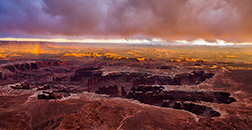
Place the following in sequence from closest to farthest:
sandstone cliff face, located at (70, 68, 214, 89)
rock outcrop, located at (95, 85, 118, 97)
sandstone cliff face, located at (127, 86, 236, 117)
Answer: sandstone cliff face, located at (127, 86, 236, 117) → rock outcrop, located at (95, 85, 118, 97) → sandstone cliff face, located at (70, 68, 214, 89)

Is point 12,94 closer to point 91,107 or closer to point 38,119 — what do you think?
point 38,119

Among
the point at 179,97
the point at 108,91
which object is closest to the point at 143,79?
the point at 108,91

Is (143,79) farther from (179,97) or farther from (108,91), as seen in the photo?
(179,97)

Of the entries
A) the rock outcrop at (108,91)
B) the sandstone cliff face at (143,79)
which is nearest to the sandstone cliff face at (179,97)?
the rock outcrop at (108,91)

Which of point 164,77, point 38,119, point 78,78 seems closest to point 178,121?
point 38,119

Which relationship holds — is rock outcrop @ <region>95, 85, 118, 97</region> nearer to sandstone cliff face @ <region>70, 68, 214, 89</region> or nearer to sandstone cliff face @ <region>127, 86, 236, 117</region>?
sandstone cliff face @ <region>70, 68, 214, 89</region>

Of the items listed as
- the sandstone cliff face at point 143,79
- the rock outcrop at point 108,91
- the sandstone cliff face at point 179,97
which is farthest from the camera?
the sandstone cliff face at point 143,79

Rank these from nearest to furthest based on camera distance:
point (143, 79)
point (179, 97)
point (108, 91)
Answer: point (179, 97) < point (108, 91) < point (143, 79)

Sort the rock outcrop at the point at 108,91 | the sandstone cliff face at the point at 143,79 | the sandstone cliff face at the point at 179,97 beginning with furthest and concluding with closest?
the sandstone cliff face at the point at 143,79 < the rock outcrop at the point at 108,91 < the sandstone cliff face at the point at 179,97

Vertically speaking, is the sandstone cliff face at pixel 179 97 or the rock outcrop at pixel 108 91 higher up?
the sandstone cliff face at pixel 179 97

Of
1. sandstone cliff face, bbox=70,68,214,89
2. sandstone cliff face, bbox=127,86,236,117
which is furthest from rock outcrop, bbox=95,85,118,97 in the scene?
sandstone cliff face, bbox=127,86,236,117

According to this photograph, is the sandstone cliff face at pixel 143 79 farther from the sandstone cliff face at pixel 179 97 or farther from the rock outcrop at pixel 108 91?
the sandstone cliff face at pixel 179 97
